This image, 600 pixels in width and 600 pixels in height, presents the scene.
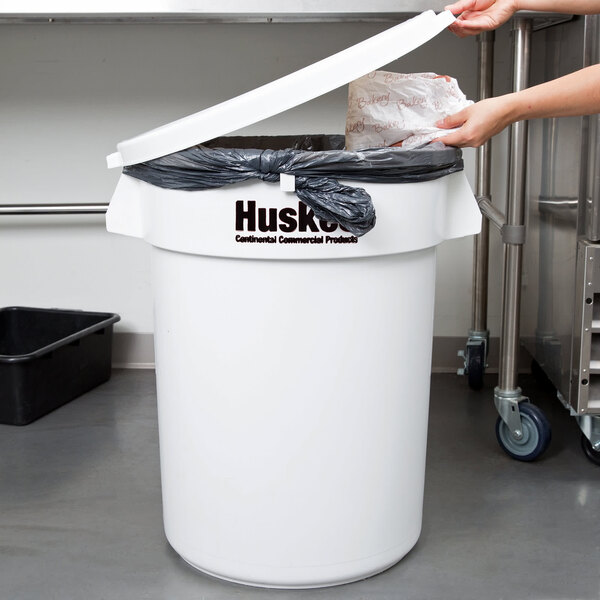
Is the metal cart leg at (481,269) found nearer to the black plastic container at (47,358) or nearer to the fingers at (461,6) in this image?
the fingers at (461,6)

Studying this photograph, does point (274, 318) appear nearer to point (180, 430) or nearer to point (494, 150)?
point (180, 430)

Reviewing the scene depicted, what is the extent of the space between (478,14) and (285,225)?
26.1 inches

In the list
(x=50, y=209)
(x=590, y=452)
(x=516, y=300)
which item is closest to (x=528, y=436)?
(x=590, y=452)

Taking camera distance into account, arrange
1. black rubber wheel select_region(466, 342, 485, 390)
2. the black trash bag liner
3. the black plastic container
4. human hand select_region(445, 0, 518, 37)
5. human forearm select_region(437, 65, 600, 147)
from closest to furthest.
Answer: the black trash bag liner
human forearm select_region(437, 65, 600, 147)
human hand select_region(445, 0, 518, 37)
the black plastic container
black rubber wheel select_region(466, 342, 485, 390)

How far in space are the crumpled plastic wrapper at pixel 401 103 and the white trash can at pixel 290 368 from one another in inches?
5.1

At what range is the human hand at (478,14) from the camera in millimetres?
1587

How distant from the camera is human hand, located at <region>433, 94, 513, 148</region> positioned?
4.39ft

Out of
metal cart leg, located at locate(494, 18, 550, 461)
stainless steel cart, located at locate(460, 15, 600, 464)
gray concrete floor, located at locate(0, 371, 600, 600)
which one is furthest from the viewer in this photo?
metal cart leg, located at locate(494, 18, 550, 461)

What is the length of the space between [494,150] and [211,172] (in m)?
1.41

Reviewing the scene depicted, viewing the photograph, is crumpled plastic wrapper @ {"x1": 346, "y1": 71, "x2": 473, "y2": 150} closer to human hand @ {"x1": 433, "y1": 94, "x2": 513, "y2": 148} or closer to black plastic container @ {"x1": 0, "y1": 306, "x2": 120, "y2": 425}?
human hand @ {"x1": 433, "y1": 94, "x2": 513, "y2": 148}

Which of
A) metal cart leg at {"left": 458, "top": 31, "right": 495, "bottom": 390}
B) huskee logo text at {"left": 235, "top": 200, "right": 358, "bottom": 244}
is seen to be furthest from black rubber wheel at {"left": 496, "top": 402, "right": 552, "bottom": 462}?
huskee logo text at {"left": 235, "top": 200, "right": 358, "bottom": 244}

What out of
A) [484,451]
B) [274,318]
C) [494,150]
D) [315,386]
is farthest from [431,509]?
[494,150]

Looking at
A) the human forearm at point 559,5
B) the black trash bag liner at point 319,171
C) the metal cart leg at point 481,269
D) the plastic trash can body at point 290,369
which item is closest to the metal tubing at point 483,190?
the metal cart leg at point 481,269

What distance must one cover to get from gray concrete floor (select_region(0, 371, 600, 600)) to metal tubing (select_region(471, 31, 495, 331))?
0.24 meters
